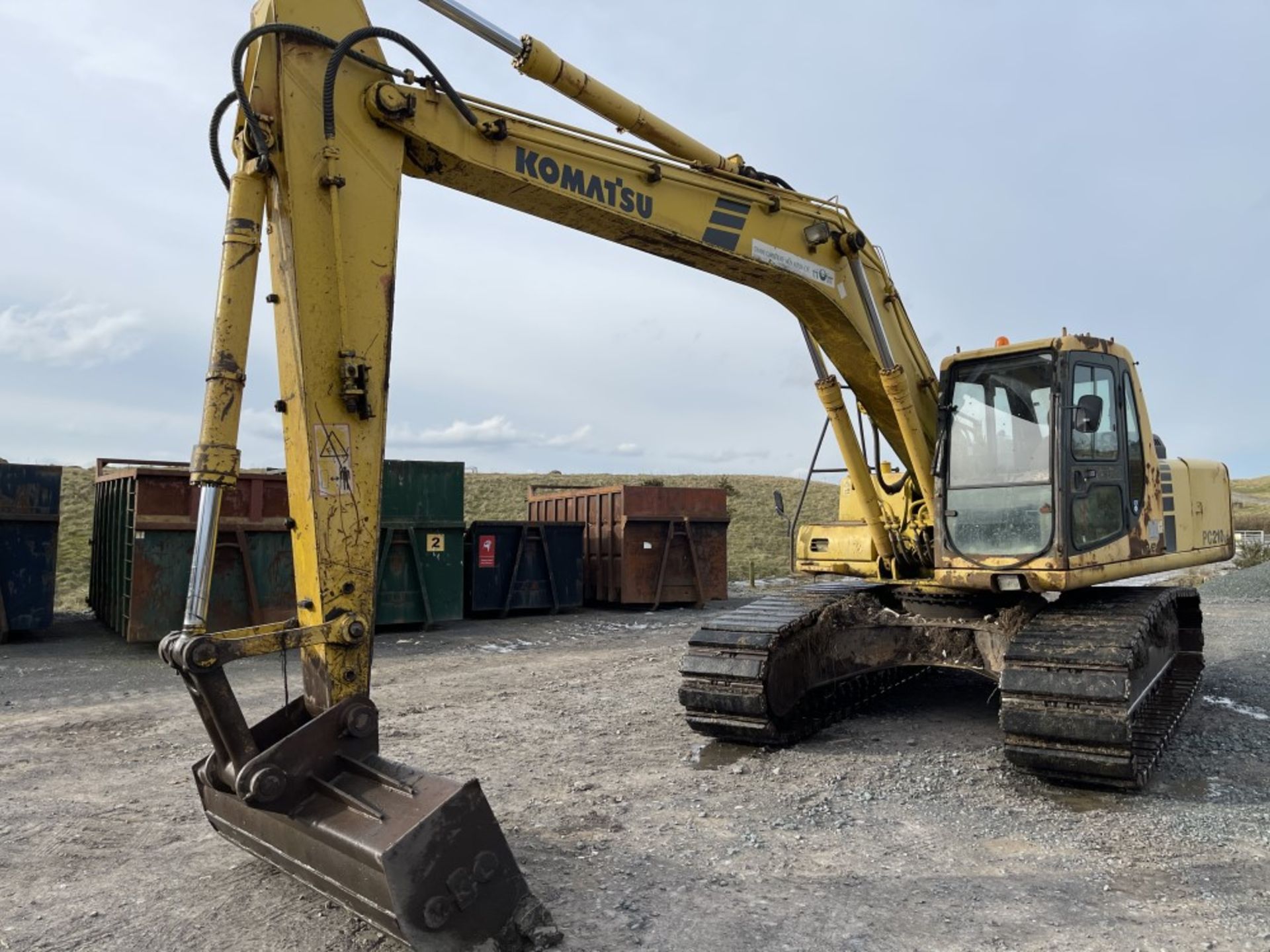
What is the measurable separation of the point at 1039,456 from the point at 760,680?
7.78 feet

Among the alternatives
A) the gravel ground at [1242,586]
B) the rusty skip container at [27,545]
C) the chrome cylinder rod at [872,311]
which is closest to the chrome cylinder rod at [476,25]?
the chrome cylinder rod at [872,311]

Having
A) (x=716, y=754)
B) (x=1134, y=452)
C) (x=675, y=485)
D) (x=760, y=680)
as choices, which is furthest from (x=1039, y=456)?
(x=675, y=485)

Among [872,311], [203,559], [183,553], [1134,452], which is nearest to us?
[203,559]

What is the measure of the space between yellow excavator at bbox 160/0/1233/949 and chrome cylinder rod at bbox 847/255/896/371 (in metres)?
0.02

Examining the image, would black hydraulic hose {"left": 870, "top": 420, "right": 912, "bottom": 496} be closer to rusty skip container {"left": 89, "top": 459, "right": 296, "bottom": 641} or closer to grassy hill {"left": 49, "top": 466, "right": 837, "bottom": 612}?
rusty skip container {"left": 89, "top": 459, "right": 296, "bottom": 641}

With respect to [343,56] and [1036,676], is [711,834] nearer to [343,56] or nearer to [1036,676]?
[1036,676]

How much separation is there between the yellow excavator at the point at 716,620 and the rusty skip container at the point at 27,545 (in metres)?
9.21

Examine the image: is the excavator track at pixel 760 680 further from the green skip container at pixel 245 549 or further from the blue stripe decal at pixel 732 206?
the green skip container at pixel 245 549

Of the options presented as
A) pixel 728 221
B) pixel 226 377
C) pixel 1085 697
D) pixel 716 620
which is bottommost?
pixel 1085 697

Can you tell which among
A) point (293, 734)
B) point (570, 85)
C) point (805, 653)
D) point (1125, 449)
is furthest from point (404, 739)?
point (1125, 449)

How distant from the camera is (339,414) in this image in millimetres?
4047

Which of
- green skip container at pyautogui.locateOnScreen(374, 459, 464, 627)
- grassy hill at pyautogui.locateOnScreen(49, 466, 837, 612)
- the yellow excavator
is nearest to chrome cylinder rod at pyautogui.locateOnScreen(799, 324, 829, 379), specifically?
the yellow excavator

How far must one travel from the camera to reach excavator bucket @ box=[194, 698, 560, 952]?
3.30m

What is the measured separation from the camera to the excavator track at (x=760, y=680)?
6.43 meters
